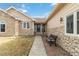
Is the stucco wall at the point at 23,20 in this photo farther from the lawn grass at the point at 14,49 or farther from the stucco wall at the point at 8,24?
the lawn grass at the point at 14,49

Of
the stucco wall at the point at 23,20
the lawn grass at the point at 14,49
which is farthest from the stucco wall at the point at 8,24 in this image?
the lawn grass at the point at 14,49

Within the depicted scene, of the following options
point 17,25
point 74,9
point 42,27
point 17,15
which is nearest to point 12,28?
point 17,25

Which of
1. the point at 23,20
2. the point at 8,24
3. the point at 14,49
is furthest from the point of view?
the point at 23,20

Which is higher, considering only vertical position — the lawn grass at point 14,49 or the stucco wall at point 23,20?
the stucco wall at point 23,20

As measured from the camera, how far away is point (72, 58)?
19.8 feet

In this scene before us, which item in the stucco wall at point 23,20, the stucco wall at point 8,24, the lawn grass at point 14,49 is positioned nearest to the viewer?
the lawn grass at point 14,49

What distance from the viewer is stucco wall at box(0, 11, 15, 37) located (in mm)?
17219

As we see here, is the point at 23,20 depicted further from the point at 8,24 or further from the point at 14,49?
the point at 14,49

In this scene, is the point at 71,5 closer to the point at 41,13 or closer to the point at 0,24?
the point at 0,24

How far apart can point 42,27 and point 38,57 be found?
63.1ft

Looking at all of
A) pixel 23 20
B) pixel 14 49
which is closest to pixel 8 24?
pixel 23 20

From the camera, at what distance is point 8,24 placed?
1739 centimetres

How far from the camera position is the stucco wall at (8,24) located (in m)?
17.2

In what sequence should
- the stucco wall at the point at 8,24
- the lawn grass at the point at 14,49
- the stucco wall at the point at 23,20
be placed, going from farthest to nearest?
the stucco wall at the point at 23,20
the stucco wall at the point at 8,24
the lawn grass at the point at 14,49
